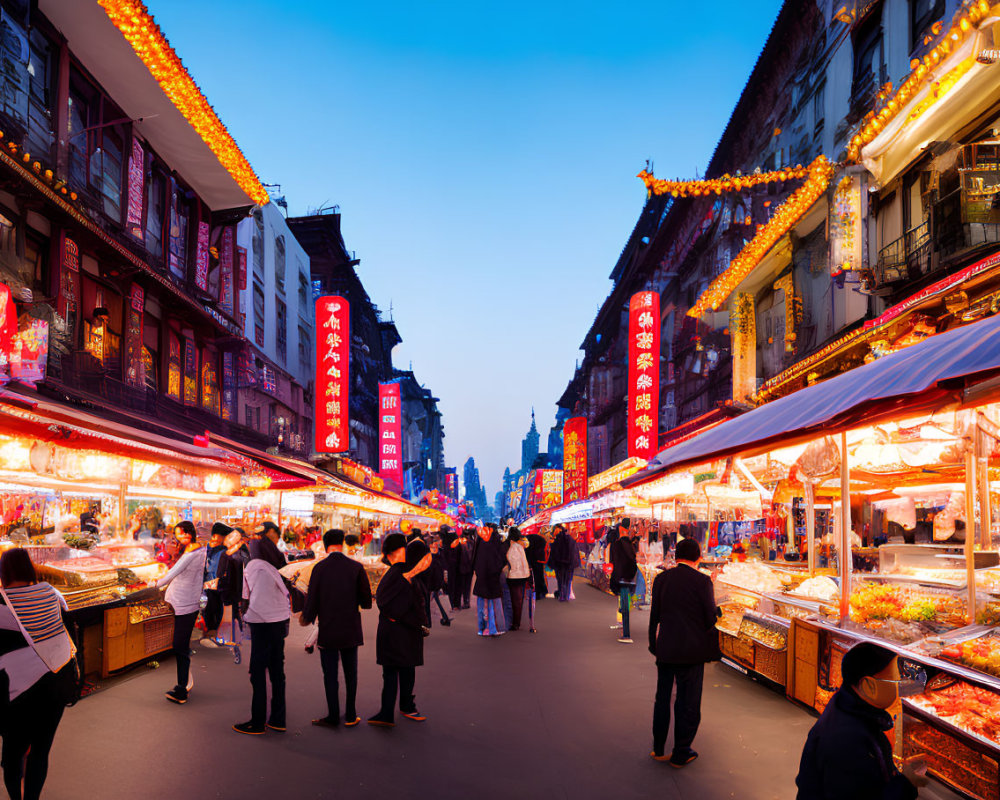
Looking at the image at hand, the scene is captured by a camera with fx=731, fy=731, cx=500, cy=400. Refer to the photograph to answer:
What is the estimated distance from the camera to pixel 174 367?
22.7m

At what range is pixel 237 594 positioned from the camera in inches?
404

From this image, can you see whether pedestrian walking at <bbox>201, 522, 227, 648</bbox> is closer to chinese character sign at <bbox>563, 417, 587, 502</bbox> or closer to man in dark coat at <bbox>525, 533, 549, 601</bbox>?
man in dark coat at <bbox>525, 533, 549, 601</bbox>

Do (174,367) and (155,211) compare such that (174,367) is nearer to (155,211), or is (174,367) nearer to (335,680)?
(155,211)

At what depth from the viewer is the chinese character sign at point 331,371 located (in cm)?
2973

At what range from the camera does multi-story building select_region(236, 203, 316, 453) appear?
1241 inches

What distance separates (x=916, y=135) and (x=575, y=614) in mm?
12364

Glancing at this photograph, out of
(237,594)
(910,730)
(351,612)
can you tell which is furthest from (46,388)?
(910,730)

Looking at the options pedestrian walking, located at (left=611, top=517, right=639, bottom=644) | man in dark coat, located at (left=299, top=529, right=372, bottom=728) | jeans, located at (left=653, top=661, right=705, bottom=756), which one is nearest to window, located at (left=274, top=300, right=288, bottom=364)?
pedestrian walking, located at (left=611, top=517, right=639, bottom=644)

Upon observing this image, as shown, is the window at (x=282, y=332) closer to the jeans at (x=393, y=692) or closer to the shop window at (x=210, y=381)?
the shop window at (x=210, y=381)

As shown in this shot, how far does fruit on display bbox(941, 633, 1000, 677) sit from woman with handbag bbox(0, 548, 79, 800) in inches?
255

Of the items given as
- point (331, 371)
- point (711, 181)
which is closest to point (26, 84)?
point (711, 181)

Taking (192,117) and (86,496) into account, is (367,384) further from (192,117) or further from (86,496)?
(86,496)

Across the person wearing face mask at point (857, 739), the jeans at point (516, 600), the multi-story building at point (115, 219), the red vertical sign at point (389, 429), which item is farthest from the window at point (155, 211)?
the red vertical sign at point (389, 429)

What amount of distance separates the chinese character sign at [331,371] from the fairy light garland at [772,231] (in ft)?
46.0
